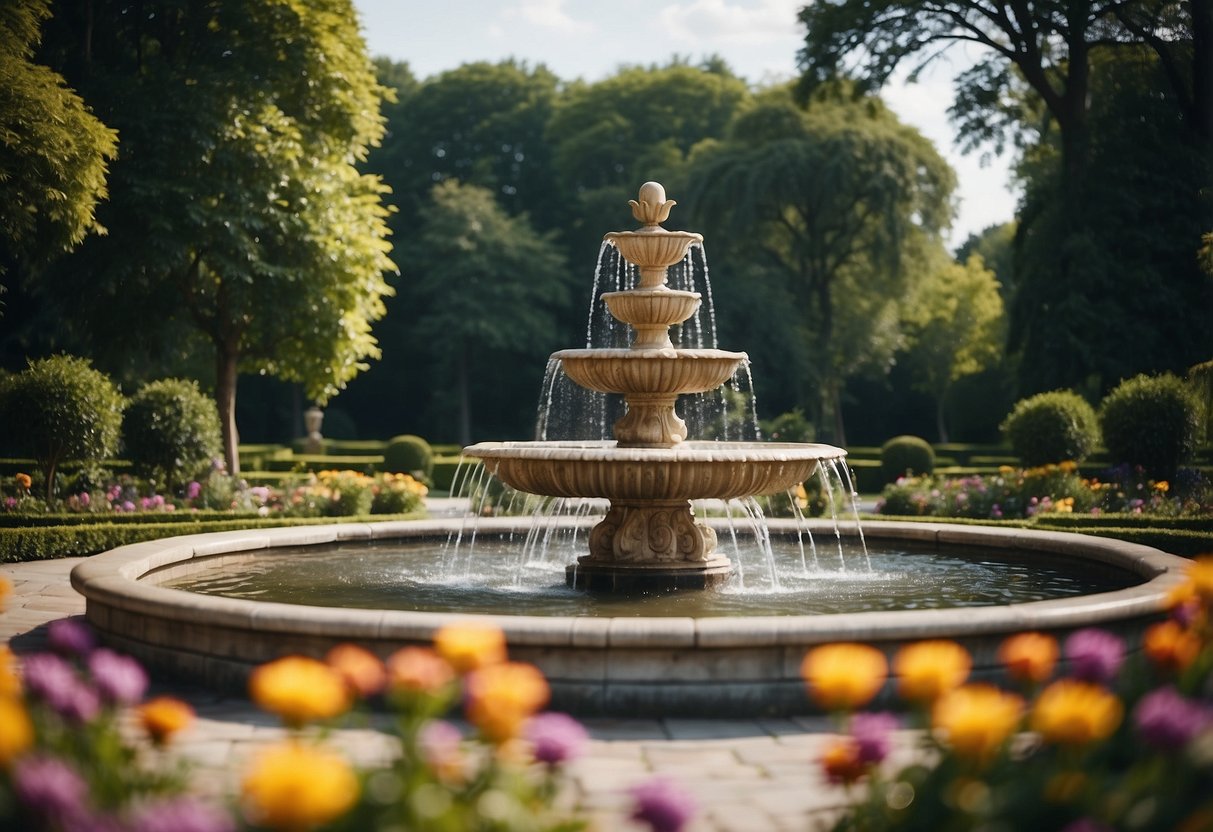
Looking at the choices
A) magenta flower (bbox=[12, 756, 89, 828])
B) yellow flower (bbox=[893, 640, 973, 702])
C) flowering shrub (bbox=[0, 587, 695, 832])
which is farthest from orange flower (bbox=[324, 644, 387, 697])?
yellow flower (bbox=[893, 640, 973, 702])

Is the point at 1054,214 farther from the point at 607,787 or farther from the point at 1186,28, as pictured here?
the point at 607,787

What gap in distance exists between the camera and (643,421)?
35.1 ft

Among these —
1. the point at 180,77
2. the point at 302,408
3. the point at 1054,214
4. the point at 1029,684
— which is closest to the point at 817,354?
the point at 1054,214

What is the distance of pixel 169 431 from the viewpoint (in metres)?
18.8

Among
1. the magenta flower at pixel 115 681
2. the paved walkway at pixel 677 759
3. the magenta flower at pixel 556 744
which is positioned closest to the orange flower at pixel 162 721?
the magenta flower at pixel 115 681

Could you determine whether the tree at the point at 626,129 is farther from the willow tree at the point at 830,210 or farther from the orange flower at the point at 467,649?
the orange flower at the point at 467,649

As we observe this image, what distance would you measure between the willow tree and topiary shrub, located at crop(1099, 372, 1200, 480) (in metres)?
17.8

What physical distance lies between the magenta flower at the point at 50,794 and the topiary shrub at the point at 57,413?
52.1 feet

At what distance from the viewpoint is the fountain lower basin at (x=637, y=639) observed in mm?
6457

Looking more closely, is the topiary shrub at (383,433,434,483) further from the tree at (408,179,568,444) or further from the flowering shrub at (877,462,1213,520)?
the tree at (408,179,568,444)

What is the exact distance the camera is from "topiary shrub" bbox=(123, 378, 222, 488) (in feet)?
61.7

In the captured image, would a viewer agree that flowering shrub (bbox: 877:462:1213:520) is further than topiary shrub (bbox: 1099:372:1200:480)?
No

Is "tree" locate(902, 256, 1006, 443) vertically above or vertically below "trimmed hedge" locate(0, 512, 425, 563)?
above

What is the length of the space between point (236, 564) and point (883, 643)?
6650 millimetres
